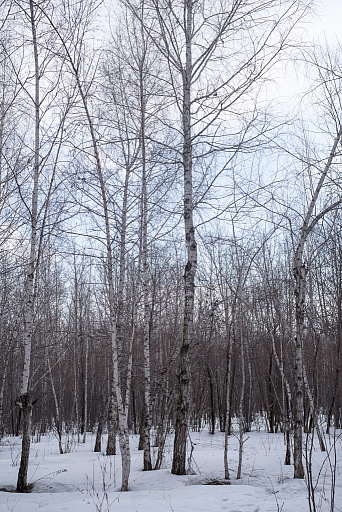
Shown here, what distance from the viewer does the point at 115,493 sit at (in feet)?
20.6

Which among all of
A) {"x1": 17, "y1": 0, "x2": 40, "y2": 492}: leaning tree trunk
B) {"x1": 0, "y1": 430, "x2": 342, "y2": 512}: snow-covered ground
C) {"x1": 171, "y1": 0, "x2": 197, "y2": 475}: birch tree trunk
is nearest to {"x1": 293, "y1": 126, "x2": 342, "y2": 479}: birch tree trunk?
{"x1": 0, "y1": 430, "x2": 342, "y2": 512}: snow-covered ground

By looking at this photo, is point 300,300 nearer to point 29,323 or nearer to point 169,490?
point 169,490

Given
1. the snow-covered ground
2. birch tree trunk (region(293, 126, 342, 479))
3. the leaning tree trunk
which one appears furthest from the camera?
birch tree trunk (region(293, 126, 342, 479))

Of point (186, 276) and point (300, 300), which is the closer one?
point (186, 276)

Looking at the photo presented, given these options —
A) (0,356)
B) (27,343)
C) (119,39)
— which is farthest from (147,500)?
(0,356)

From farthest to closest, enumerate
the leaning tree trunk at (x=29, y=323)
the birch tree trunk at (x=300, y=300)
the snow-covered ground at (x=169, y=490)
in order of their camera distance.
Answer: the birch tree trunk at (x=300, y=300) < the leaning tree trunk at (x=29, y=323) < the snow-covered ground at (x=169, y=490)

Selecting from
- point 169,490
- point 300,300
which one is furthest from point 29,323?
point 300,300

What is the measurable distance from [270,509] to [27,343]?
4171 millimetres

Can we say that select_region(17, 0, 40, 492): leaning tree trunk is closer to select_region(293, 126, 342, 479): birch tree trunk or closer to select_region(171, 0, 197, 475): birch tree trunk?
select_region(171, 0, 197, 475): birch tree trunk

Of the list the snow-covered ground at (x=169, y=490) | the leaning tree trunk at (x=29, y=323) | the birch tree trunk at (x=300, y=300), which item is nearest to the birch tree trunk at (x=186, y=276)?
the snow-covered ground at (x=169, y=490)

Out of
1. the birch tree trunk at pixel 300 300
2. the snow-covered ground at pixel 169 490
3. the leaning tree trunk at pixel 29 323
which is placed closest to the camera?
the snow-covered ground at pixel 169 490

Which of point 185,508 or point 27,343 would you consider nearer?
point 185,508

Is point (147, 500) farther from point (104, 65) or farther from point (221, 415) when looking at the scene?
point (221, 415)

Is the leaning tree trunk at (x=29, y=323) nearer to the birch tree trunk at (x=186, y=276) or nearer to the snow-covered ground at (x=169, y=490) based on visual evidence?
the snow-covered ground at (x=169, y=490)
